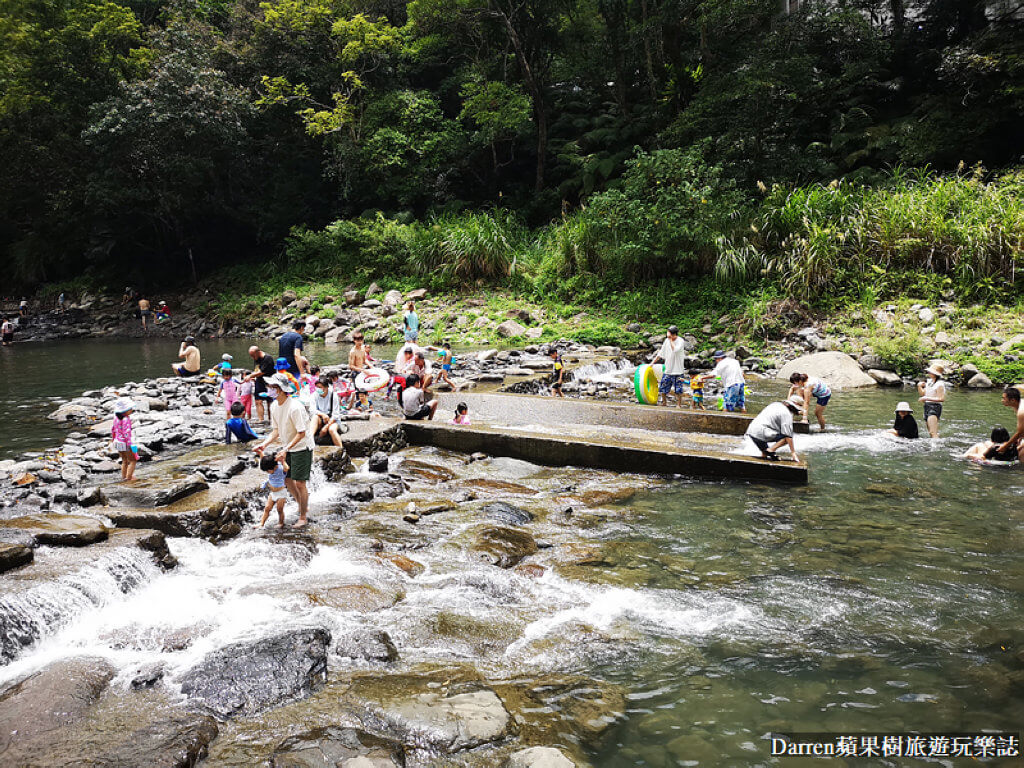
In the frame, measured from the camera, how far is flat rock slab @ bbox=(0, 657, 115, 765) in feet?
12.1

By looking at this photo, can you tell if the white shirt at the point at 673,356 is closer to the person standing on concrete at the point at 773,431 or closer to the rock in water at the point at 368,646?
the person standing on concrete at the point at 773,431

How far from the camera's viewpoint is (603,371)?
16.0 metres

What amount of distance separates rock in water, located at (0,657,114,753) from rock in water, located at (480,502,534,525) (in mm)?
4079

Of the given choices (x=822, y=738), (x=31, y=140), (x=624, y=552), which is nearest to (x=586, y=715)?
(x=822, y=738)

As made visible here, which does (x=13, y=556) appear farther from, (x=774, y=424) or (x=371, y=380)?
Result: (x=774, y=424)

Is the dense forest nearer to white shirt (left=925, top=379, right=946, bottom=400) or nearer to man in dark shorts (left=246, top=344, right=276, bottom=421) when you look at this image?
white shirt (left=925, top=379, right=946, bottom=400)

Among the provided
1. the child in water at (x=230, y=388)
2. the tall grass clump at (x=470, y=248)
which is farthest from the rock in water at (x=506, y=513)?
the tall grass clump at (x=470, y=248)

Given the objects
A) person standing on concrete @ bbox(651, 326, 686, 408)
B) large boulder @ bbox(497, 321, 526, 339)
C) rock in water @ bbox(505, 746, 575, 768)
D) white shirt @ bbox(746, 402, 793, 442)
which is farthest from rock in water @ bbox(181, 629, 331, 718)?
large boulder @ bbox(497, 321, 526, 339)

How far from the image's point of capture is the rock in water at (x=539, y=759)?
3.47 m

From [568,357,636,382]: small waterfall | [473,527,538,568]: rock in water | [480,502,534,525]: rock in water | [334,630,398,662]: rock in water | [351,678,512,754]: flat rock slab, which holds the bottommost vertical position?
[480,502,534,525]: rock in water

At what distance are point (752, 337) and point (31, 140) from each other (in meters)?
34.0

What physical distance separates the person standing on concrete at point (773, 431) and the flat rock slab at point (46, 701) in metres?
8.03

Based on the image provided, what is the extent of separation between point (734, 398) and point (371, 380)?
24.3 ft

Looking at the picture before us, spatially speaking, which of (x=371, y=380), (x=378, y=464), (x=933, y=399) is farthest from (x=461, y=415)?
(x=933, y=399)
